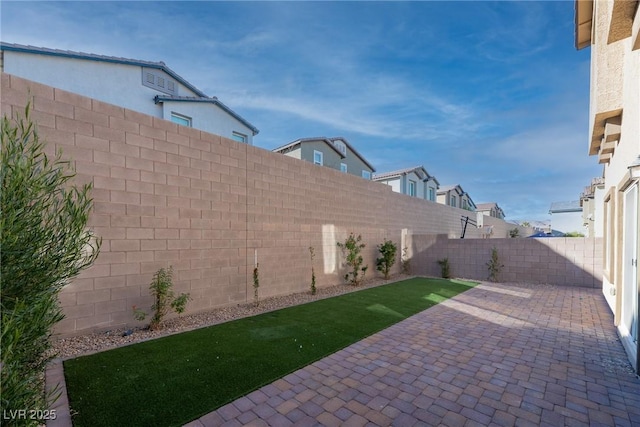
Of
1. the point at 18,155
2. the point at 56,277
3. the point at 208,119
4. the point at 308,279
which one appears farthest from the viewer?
the point at 208,119

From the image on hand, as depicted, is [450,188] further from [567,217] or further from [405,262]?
[405,262]

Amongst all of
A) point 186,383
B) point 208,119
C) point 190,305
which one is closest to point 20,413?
point 186,383

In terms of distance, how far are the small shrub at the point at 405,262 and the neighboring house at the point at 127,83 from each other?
9.85 metres

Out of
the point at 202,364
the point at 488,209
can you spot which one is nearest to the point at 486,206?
the point at 488,209

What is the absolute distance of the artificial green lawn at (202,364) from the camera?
263 centimetres

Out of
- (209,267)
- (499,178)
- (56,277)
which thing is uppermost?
(499,178)

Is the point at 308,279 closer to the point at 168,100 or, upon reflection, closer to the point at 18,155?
the point at 18,155

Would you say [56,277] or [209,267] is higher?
[56,277]

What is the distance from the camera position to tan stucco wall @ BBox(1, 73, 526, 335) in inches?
166

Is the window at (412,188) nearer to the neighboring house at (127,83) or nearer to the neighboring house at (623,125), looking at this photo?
the neighboring house at (127,83)

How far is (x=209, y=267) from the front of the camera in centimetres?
580

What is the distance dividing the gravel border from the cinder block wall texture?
0.16m

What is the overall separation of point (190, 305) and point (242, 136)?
1071 cm

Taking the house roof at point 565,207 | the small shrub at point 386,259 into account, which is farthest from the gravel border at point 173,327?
the house roof at point 565,207
